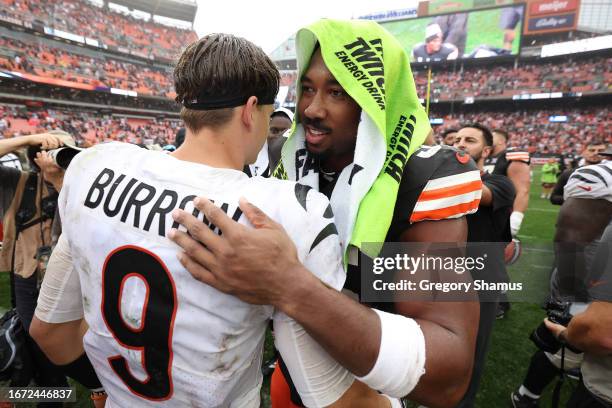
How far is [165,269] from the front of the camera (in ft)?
3.34

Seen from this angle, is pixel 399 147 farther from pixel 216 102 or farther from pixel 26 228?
pixel 26 228

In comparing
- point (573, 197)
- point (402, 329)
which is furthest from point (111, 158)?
point (573, 197)

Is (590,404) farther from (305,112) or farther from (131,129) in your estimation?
(131,129)

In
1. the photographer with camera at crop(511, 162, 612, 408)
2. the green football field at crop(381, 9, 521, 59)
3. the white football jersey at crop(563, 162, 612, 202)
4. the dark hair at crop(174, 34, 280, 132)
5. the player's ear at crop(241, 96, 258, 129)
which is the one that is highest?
the green football field at crop(381, 9, 521, 59)

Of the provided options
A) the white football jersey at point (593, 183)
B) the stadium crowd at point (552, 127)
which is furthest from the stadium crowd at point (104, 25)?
the stadium crowd at point (552, 127)

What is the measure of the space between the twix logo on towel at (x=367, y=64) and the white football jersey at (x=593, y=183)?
217 centimetres

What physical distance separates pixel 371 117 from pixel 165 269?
866 millimetres

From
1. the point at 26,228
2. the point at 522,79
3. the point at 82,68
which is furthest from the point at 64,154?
the point at 522,79

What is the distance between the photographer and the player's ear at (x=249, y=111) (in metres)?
1.24

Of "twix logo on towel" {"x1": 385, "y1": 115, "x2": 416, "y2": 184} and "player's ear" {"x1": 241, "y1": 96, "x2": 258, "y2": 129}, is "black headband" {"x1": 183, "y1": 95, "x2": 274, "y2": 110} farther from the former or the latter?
"twix logo on towel" {"x1": 385, "y1": 115, "x2": 416, "y2": 184}

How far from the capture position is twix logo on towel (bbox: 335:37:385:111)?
133cm

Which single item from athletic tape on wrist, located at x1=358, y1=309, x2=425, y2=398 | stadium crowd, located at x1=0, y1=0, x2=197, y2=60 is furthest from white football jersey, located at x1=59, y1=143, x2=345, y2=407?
stadium crowd, located at x1=0, y1=0, x2=197, y2=60

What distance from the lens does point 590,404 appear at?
6.03ft

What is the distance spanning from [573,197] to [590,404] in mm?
1531
